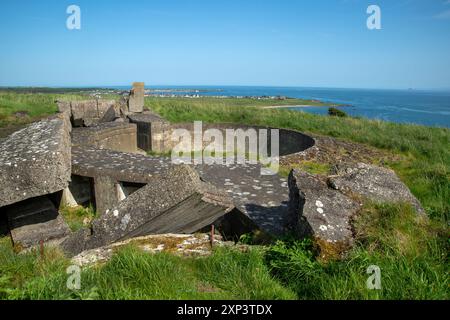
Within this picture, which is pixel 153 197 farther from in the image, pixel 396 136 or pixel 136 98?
pixel 136 98

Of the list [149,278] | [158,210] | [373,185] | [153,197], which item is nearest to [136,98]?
[153,197]

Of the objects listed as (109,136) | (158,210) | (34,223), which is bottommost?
(34,223)

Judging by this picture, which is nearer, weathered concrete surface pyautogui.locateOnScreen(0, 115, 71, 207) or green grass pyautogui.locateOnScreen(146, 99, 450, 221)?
weathered concrete surface pyautogui.locateOnScreen(0, 115, 71, 207)

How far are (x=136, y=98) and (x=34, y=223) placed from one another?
1200cm

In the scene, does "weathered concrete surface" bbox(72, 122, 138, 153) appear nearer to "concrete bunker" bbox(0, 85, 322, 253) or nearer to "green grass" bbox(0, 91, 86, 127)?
"concrete bunker" bbox(0, 85, 322, 253)

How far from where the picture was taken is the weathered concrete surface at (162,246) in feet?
10.9

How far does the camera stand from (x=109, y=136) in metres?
10.9

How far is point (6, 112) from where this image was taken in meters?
16.6

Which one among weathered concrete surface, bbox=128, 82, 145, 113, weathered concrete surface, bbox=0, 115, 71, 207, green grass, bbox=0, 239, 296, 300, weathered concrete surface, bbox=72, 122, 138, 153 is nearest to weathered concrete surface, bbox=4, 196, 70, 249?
weathered concrete surface, bbox=0, 115, 71, 207

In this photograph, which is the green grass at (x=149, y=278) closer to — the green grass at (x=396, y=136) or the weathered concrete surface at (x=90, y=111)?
the green grass at (x=396, y=136)

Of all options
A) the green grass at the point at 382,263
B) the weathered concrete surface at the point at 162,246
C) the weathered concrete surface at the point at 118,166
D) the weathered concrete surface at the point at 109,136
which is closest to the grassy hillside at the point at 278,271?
the green grass at the point at 382,263

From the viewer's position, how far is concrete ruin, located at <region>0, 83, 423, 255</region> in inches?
145

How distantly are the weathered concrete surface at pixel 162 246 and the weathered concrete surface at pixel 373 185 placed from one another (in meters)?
1.49

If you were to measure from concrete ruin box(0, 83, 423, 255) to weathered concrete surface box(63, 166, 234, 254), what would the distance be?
0.01 metres
